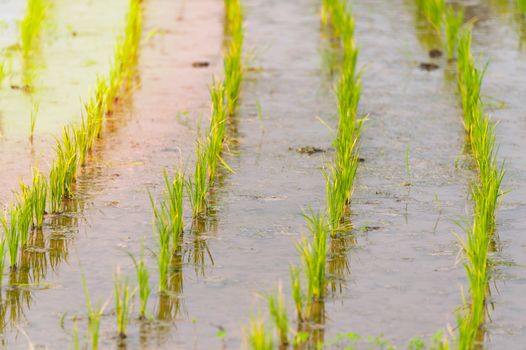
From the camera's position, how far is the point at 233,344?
3.74 meters

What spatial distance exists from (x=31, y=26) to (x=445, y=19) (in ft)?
10.2

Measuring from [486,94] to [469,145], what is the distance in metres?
1.18

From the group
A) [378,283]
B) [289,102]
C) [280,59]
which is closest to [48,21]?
[280,59]

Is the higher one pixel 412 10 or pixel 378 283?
pixel 412 10

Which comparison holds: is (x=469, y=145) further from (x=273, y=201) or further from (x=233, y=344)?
(x=233, y=344)

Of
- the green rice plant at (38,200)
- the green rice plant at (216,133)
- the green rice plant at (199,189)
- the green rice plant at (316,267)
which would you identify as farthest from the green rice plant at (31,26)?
the green rice plant at (316,267)

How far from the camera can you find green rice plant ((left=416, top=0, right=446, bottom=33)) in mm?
9136

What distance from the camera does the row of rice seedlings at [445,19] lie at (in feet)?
27.5

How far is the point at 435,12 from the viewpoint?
9.20 metres

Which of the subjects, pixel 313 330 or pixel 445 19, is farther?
pixel 445 19

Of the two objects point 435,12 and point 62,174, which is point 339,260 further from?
point 435,12

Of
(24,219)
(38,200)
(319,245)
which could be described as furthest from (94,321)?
(38,200)

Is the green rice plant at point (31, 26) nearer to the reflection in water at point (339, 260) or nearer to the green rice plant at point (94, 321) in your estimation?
the reflection in water at point (339, 260)

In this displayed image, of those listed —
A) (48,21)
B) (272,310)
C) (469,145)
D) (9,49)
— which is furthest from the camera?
(48,21)
